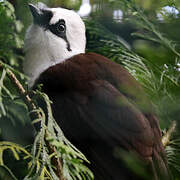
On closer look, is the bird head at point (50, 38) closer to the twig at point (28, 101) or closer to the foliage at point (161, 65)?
the foliage at point (161, 65)

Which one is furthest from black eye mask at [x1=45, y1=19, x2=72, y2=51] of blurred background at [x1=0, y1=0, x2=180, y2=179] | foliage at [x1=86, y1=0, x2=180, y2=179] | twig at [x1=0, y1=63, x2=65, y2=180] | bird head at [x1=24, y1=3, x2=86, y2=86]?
twig at [x1=0, y1=63, x2=65, y2=180]

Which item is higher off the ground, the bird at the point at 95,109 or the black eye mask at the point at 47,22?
the black eye mask at the point at 47,22

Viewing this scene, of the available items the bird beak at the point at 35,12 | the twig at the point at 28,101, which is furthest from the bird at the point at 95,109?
the twig at the point at 28,101

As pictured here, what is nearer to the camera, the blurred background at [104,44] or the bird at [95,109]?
the blurred background at [104,44]

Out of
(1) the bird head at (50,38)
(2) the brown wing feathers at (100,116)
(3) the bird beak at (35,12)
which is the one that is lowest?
(2) the brown wing feathers at (100,116)

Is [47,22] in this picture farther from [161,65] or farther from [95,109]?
[161,65]

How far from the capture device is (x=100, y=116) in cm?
142

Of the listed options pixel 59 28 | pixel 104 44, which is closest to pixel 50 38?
pixel 59 28

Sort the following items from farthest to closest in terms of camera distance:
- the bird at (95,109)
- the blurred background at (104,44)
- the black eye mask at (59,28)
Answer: the black eye mask at (59,28) < the bird at (95,109) < the blurred background at (104,44)

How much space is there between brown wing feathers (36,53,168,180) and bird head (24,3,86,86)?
0.38ft

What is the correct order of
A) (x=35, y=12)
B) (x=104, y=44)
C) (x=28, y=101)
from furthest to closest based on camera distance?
(x=104, y=44), (x=35, y=12), (x=28, y=101)

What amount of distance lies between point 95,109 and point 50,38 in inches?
21.4

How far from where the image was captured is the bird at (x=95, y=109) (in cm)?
134

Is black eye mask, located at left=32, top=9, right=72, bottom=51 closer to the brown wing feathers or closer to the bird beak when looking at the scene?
the bird beak
